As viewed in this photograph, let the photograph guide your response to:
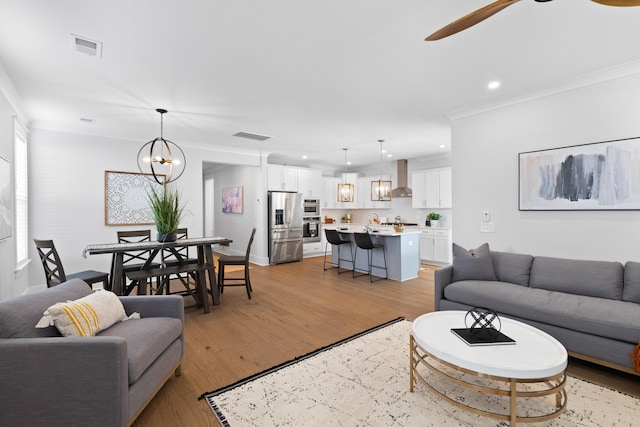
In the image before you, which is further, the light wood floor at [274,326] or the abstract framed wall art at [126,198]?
the abstract framed wall art at [126,198]

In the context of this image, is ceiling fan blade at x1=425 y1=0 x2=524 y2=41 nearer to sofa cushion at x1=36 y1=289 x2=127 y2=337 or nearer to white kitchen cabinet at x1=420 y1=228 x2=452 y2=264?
sofa cushion at x1=36 y1=289 x2=127 y2=337

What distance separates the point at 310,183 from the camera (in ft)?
26.9

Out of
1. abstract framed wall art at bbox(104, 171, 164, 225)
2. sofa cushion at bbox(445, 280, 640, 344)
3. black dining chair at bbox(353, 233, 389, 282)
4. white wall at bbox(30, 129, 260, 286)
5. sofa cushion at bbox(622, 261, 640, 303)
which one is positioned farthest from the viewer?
black dining chair at bbox(353, 233, 389, 282)

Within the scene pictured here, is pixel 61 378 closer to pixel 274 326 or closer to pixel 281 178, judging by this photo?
pixel 274 326

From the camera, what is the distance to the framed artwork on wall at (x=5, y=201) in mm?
2877

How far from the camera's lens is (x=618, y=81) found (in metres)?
2.92

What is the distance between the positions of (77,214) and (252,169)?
357 cm

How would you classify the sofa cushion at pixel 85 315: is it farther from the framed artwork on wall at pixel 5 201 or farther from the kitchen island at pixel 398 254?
the kitchen island at pixel 398 254

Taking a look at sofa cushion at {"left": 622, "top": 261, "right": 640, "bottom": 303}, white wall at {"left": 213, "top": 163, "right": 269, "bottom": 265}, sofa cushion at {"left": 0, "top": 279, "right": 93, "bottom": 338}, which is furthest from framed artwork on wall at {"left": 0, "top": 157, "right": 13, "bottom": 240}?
sofa cushion at {"left": 622, "top": 261, "right": 640, "bottom": 303}

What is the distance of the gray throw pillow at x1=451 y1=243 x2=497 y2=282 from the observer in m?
3.42

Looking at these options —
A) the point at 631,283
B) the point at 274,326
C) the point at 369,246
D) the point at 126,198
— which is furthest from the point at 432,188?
the point at 126,198

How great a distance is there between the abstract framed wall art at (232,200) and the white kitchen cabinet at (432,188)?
4.53 m

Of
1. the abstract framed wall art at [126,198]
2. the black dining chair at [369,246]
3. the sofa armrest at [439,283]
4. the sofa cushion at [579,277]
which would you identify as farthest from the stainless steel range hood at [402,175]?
the abstract framed wall art at [126,198]

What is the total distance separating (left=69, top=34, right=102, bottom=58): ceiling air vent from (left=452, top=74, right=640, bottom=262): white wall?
4138 millimetres
